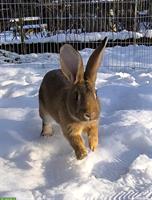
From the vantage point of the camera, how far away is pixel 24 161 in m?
3.36

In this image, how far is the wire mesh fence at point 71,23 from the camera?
26.2 feet

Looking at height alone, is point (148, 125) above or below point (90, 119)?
below

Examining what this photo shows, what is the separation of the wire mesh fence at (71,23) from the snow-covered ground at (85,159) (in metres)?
3.05

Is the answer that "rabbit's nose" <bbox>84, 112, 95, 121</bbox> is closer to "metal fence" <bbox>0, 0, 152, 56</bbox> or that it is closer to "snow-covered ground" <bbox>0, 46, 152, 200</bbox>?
"snow-covered ground" <bbox>0, 46, 152, 200</bbox>

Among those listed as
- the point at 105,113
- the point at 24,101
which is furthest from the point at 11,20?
the point at 105,113

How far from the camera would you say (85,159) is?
328 cm

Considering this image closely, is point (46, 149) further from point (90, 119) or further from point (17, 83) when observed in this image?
point (17, 83)

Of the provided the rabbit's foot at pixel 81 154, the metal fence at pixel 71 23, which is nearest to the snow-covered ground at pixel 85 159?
the rabbit's foot at pixel 81 154

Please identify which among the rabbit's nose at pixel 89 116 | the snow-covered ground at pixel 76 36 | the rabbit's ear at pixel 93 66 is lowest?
the rabbit's nose at pixel 89 116

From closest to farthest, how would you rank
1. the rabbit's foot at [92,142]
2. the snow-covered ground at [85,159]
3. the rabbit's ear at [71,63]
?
the snow-covered ground at [85,159], the rabbit's ear at [71,63], the rabbit's foot at [92,142]

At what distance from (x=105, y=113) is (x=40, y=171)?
1.32m

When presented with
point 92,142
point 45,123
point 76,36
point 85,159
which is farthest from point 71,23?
point 85,159

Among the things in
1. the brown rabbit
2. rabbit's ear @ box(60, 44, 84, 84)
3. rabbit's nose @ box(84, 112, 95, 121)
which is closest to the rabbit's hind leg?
the brown rabbit

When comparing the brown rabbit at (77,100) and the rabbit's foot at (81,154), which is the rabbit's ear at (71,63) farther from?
the rabbit's foot at (81,154)
